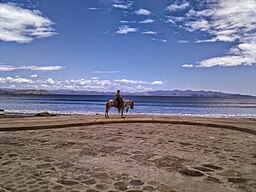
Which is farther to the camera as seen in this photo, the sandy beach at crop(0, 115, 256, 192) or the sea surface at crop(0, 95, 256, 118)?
the sea surface at crop(0, 95, 256, 118)

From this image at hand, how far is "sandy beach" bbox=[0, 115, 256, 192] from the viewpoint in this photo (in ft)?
15.1

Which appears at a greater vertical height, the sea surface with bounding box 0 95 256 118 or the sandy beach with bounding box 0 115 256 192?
the sandy beach with bounding box 0 115 256 192

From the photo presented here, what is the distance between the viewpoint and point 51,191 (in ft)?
13.9

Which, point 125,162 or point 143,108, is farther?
point 143,108

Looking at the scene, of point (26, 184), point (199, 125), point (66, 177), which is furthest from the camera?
point (199, 125)

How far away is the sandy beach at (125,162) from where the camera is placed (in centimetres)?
459

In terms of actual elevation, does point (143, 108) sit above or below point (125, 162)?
below

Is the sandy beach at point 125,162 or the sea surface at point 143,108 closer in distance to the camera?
the sandy beach at point 125,162

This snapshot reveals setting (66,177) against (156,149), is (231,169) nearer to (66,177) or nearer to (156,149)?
(156,149)

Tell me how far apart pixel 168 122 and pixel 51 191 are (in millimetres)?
9841

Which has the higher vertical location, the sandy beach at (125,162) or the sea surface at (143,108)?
the sandy beach at (125,162)

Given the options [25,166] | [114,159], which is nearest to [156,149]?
[114,159]

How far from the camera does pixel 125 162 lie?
19.7ft

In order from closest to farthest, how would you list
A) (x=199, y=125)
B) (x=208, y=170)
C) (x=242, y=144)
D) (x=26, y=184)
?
(x=26, y=184) < (x=208, y=170) < (x=242, y=144) < (x=199, y=125)
